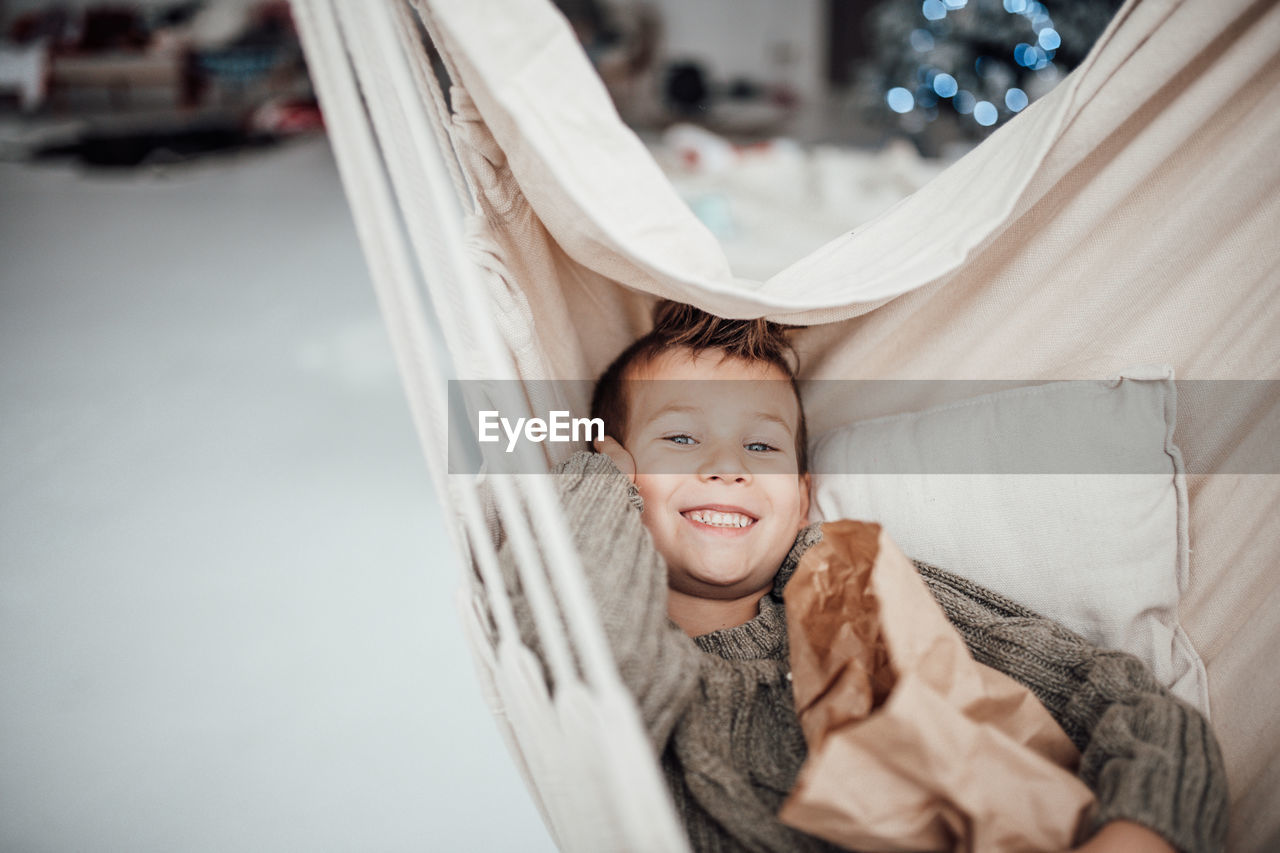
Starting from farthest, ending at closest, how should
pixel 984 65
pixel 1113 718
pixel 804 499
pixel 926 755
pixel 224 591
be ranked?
pixel 984 65 < pixel 224 591 < pixel 804 499 < pixel 1113 718 < pixel 926 755

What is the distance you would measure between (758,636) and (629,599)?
8.4 inches

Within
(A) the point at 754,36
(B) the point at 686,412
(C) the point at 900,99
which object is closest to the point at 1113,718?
(B) the point at 686,412

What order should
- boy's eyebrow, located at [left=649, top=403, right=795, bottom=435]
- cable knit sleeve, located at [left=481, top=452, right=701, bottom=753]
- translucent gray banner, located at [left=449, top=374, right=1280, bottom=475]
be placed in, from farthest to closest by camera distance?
boy's eyebrow, located at [left=649, top=403, right=795, bottom=435]
translucent gray banner, located at [left=449, top=374, right=1280, bottom=475]
cable knit sleeve, located at [left=481, top=452, right=701, bottom=753]

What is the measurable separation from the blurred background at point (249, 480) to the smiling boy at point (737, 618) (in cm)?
46

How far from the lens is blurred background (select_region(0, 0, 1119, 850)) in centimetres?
107

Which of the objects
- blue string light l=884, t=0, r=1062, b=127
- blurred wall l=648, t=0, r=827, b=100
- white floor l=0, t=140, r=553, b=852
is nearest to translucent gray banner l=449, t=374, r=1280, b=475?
white floor l=0, t=140, r=553, b=852

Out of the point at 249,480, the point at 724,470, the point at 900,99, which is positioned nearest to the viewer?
the point at 724,470

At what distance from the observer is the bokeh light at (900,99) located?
2.69 m

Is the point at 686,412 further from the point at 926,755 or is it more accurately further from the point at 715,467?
the point at 926,755

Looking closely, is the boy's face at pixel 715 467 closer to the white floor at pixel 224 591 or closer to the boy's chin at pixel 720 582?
the boy's chin at pixel 720 582

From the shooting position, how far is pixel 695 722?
70 cm

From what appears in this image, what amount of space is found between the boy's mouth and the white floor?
0.51m

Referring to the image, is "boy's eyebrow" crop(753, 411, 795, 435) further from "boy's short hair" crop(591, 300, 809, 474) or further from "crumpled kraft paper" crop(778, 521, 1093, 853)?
Result: "crumpled kraft paper" crop(778, 521, 1093, 853)

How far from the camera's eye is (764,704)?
0.75 m
